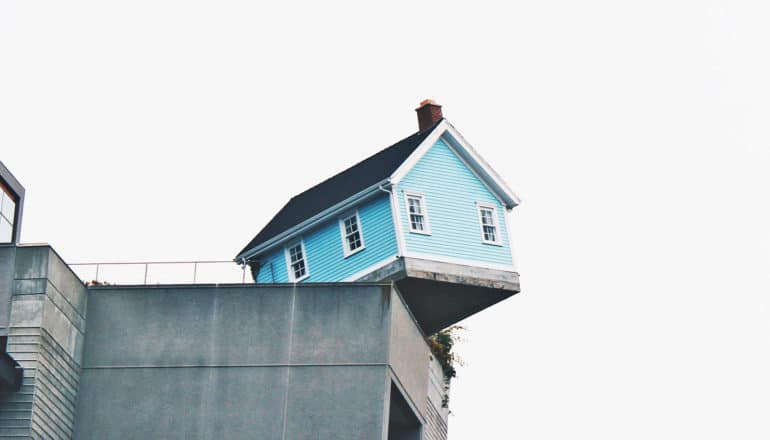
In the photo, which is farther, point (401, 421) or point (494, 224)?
point (494, 224)

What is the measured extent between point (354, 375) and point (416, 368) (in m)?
3.63

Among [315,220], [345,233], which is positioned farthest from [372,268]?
[315,220]

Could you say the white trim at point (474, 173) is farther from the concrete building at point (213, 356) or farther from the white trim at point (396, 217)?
the concrete building at point (213, 356)

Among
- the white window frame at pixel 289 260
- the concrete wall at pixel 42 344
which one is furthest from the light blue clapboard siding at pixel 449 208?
the concrete wall at pixel 42 344

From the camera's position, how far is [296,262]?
53.2 meters

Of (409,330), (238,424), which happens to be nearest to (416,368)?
(409,330)

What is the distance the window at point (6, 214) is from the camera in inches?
1919

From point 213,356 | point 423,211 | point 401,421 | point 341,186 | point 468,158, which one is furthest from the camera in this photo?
point 341,186

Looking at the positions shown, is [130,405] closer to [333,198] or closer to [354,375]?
[354,375]

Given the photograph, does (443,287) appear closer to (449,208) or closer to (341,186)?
(449,208)

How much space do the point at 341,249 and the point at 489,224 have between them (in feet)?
15.6

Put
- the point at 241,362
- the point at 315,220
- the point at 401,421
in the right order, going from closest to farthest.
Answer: the point at 241,362
the point at 401,421
the point at 315,220

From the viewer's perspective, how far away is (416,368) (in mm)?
47344

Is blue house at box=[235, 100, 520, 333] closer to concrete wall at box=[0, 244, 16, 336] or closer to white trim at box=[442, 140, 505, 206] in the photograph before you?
white trim at box=[442, 140, 505, 206]
